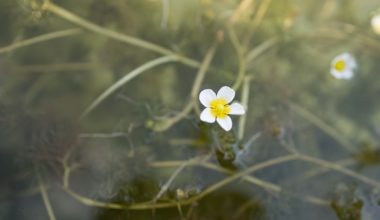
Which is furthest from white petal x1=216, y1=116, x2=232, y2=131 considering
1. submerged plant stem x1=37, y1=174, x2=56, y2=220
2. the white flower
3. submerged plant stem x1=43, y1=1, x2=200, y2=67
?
submerged plant stem x1=37, y1=174, x2=56, y2=220

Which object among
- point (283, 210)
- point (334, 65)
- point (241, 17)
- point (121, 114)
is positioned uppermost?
point (241, 17)

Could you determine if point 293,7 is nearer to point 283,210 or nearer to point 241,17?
point 241,17

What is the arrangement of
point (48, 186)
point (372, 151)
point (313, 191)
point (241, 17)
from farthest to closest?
1. point (241, 17)
2. point (372, 151)
3. point (313, 191)
4. point (48, 186)

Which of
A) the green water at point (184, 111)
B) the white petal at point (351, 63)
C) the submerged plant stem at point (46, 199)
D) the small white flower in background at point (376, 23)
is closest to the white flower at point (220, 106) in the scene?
the green water at point (184, 111)

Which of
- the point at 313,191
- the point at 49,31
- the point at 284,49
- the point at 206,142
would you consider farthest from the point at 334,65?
the point at 49,31

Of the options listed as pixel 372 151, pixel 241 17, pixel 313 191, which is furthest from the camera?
pixel 241 17

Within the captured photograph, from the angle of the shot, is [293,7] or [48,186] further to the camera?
[293,7]
